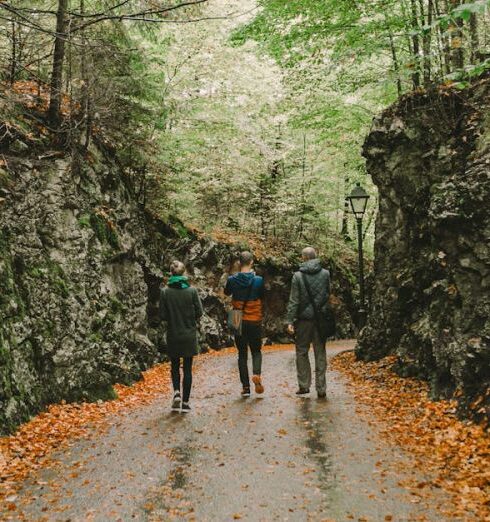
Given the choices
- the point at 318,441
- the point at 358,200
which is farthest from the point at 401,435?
the point at 358,200

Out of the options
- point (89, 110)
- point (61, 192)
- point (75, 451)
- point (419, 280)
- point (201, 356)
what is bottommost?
point (201, 356)

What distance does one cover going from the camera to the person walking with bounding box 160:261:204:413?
7.98 meters

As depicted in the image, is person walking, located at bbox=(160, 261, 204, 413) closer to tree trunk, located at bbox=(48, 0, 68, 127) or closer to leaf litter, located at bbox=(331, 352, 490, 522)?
leaf litter, located at bbox=(331, 352, 490, 522)

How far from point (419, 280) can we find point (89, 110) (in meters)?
7.65

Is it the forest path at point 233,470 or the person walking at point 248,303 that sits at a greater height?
the person walking at point 248,303

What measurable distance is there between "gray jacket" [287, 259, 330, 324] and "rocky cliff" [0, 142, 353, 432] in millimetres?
3772

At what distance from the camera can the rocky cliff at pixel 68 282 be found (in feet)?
25.7

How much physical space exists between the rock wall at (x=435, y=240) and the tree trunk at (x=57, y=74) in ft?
22.7

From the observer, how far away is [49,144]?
1051 centimetres

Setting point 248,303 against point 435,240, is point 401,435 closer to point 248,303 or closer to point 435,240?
point 248,303

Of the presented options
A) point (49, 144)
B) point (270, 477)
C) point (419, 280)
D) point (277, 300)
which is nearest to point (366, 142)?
point (419, 280)

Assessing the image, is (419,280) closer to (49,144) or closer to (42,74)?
(49,144)

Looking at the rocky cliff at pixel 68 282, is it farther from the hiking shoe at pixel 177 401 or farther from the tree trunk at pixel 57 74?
the hiking shoe at pixel 177 401

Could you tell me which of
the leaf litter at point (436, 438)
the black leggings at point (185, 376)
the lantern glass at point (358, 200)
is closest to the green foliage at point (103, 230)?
the black leggings at point (185, 376)
